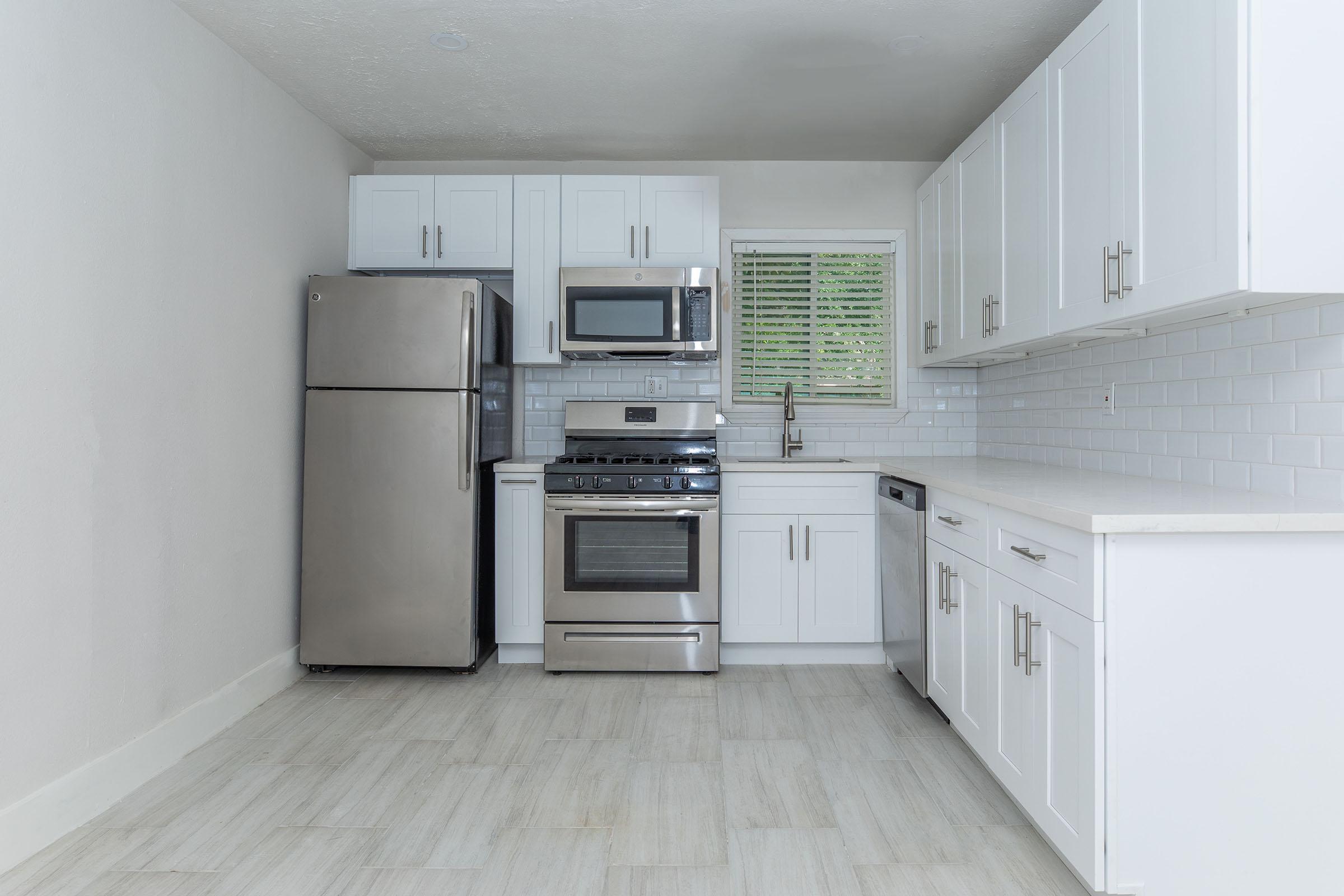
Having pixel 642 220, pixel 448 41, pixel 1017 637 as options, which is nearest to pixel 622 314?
pixel 642 220

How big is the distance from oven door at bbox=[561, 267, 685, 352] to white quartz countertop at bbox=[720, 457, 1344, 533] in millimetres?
1250

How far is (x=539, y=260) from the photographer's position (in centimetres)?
371

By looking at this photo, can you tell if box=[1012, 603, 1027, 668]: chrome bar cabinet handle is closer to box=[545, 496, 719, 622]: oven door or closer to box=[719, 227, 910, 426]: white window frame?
box=[545, 496, 719, 622]: oven door

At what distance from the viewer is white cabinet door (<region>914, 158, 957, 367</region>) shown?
340cm

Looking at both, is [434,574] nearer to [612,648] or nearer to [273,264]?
[612,648]

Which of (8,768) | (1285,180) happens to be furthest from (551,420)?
(1285,180)

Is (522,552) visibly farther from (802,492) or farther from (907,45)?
(907,45)

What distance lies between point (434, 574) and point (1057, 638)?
236 centimetres

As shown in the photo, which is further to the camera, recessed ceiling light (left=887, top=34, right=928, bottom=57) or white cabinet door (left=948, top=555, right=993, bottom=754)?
recessed ceiling light (left=887, top=34, right=928, bottom=57)

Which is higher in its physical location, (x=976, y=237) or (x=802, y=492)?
(x=976, y=237)

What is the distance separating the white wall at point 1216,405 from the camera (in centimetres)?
186

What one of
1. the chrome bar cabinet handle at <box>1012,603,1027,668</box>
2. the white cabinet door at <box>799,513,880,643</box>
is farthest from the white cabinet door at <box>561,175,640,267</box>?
the chrome bar cabinet handle at <box>1012,603,1027,668</box>

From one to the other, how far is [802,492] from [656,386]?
98 cm

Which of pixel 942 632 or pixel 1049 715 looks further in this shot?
pixel 942 632
